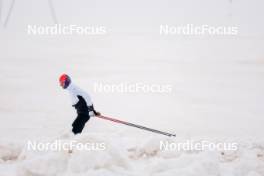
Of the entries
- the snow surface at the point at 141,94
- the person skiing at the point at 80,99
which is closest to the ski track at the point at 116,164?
the snow surface at the point at 141,94

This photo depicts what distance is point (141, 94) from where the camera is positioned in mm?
12688

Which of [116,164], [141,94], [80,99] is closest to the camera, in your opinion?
[116,164]

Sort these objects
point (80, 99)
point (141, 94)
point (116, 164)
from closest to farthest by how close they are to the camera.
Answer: point (116, 164) < point (80, 99) < point (141, 94)

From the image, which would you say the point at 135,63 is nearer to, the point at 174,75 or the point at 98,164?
the point at 174,75

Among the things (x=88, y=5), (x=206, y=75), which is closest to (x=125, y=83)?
(x=206, y=75)

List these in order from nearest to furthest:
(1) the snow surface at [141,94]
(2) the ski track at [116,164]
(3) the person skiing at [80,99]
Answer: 1. (2) the ski track at [116,164]
2. (1) the snow surface at [141,94]
3. (3) the person skiing at [80,99]

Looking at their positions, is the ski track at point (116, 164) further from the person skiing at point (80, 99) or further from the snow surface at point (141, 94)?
the person skiing at point (80, 99)

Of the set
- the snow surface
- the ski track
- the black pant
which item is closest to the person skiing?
the black pant

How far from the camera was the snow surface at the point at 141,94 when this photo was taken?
18.0ft

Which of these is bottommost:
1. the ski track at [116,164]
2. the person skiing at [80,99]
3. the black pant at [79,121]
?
the ski track at [116,164]

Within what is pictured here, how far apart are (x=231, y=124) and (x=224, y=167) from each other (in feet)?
12.9

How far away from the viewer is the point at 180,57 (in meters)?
18.2

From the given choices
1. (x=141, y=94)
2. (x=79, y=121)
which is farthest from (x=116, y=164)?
(x=141, y=94)

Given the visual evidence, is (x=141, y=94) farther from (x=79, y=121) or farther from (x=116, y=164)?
(x=116, y=164)
